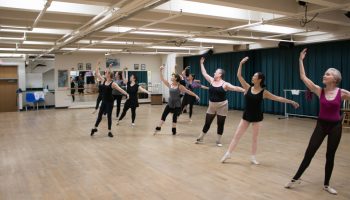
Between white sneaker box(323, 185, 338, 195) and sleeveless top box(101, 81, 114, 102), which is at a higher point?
sleeveless top box(101, 81, 114, 102)

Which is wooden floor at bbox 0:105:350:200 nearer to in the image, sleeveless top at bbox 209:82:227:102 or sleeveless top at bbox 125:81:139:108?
sleeveless top at bbox 209:82:227:102

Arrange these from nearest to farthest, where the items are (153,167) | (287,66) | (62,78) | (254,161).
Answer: (153,167)
(254,161)
(287,66)
(62,78)

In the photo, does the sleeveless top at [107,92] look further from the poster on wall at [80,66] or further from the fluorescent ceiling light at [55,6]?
the poster on wall at [80,66]

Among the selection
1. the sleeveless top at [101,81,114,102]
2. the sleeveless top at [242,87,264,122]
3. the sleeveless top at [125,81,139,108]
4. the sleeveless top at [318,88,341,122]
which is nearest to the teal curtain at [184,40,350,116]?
the sleeveless top at [125,81,139,108]

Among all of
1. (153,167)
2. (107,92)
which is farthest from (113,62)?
(153,167)

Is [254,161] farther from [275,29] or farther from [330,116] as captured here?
[275,29]

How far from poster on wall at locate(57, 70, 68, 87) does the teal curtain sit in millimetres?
6706

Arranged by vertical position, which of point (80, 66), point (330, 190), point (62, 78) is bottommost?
point (330, 190)

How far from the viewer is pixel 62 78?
14.7m

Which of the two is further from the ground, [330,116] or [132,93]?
[132,93]

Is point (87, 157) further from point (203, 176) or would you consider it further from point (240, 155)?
point (240, 155)

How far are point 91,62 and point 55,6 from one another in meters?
9.98

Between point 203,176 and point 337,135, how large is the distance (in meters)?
1.71

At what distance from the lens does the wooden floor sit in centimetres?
364
